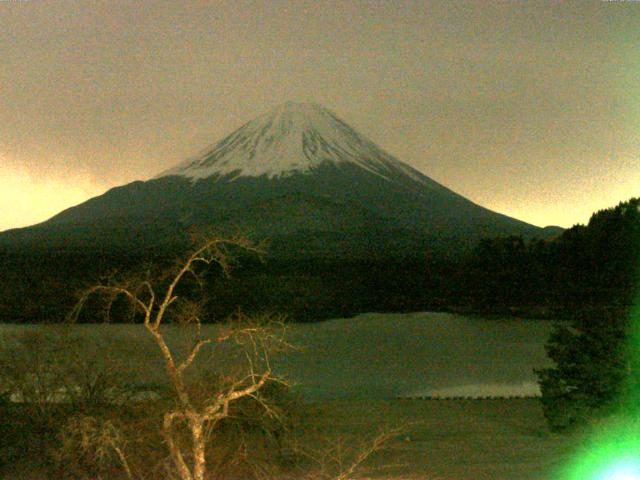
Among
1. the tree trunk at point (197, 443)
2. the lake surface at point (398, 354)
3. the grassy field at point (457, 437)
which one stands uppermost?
the tree trunk at point (197, 443)

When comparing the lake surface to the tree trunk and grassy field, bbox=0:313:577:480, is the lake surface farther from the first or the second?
the tree trunk

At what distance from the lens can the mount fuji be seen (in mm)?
51938

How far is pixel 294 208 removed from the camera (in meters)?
58.4


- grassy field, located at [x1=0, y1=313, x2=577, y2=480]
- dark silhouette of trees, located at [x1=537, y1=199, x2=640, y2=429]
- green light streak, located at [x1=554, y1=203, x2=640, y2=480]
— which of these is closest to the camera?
green light streak, located at [x1=554, y1=203, x2=640, y2=480]

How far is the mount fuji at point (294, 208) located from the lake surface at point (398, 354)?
51.2ft

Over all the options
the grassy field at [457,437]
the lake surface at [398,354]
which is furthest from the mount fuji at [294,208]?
the grassy field at [457,437]

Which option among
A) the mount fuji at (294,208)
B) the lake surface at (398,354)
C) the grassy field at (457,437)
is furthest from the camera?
the mount fuji at (294,208)

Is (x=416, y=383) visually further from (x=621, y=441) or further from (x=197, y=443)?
(x=197, y=443)

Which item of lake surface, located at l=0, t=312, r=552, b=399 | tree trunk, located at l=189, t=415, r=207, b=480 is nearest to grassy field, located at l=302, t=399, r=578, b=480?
lake surface, located at l=0, t=312, r=552, b=399

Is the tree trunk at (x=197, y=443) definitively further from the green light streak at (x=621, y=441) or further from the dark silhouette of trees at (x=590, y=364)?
the dark silhouette of trees at (x=590, y=364)

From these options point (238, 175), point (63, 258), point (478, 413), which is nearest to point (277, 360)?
point (478, 413)

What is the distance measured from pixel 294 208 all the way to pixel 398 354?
34524mm

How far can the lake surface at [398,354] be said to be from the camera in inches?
→ 622

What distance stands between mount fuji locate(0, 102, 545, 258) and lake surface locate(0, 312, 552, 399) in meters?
15.6
